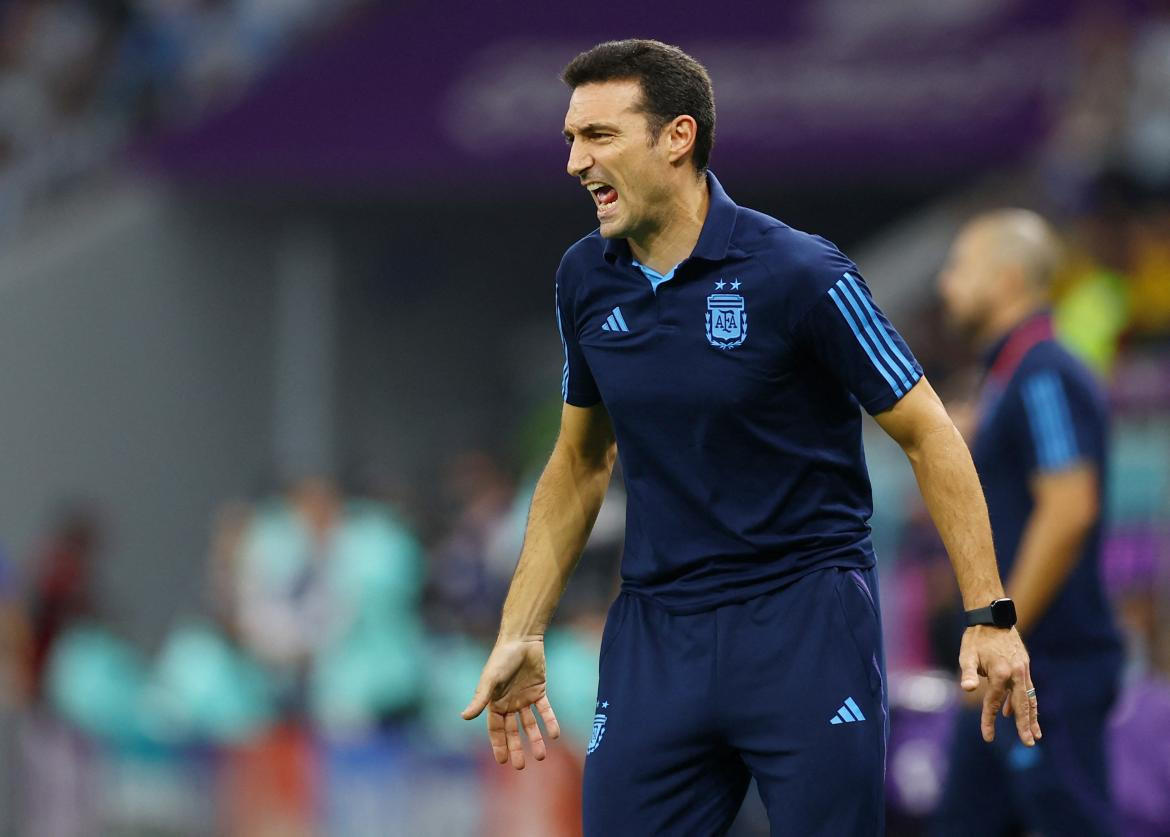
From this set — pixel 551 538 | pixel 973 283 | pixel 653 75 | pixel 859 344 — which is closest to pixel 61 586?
pixel 973 283

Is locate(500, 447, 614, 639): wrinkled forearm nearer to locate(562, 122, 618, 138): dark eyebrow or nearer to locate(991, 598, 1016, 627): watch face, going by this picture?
locate(562, 122, 618, 138): dark eyebrow

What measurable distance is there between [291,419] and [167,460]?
3.14 feet

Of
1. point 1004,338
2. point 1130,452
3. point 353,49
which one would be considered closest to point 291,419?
point 353,49

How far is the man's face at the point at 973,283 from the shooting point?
6383 mm

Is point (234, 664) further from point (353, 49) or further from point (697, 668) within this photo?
point (697, 668)

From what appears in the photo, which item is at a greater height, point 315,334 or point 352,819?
point 315,334

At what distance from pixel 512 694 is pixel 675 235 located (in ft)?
3.54

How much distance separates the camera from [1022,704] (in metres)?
4.45

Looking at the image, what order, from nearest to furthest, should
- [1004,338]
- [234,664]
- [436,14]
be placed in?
[1004,338] → [234,664] → [436,14]

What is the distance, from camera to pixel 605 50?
15.4 ft

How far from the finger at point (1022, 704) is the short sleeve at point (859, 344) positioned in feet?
1.97

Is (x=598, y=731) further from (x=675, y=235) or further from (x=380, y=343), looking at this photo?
(x=380, y=343)

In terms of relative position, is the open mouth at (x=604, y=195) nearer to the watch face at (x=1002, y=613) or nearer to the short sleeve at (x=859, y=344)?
the short sleeve at (x=859, y=344)

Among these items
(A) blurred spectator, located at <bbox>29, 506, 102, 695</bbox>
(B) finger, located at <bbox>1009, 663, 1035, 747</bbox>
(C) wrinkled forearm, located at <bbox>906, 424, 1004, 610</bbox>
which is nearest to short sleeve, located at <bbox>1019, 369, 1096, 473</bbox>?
(C) wrinkled forearm, located at <bbox>906, 424, 1004, 610</bbox>
